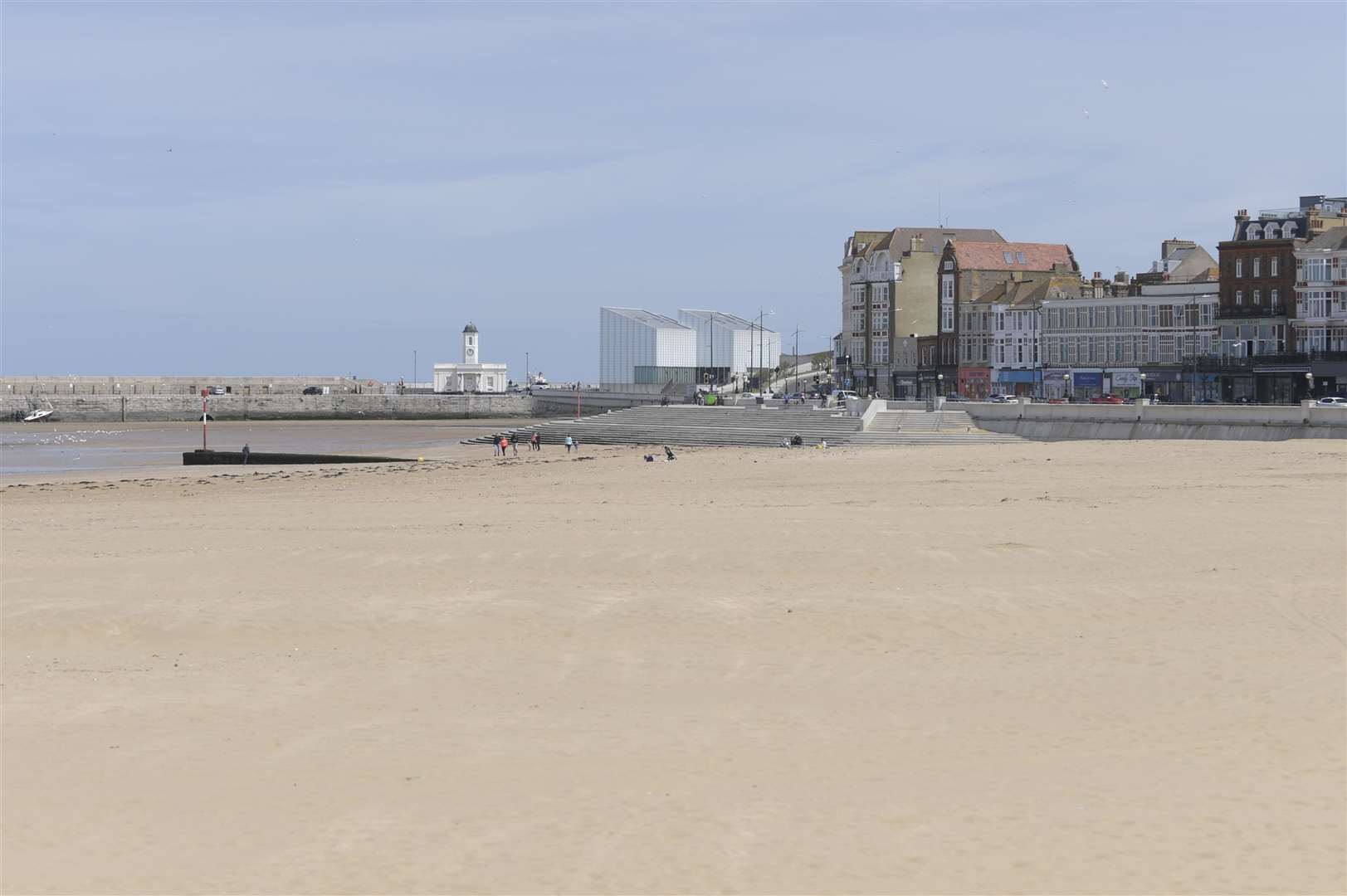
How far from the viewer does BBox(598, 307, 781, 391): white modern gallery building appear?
114 meters

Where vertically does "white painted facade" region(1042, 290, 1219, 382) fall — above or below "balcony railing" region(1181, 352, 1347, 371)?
above

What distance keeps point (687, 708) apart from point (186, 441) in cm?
6574

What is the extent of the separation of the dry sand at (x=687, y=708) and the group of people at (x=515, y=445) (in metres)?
30.9

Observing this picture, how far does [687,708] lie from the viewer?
1171cm

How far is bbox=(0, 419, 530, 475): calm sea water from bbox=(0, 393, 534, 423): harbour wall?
5.20 metres

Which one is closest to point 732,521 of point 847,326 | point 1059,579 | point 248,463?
point 1059,579

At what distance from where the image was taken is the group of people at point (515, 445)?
54.1 m

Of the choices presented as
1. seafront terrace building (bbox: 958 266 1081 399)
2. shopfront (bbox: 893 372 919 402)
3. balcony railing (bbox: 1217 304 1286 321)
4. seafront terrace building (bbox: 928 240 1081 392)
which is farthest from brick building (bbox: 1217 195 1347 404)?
shopfront (bbox: 893 372 919 402)

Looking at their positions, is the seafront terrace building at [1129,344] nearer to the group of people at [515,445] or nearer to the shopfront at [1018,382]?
the shopfront at [1018,382]

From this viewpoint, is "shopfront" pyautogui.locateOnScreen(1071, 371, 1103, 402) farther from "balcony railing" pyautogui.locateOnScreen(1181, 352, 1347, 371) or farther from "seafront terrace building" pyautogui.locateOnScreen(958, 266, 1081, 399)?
"balcony railing" pyautogui.locateOnScreen(1181, 352, 1347, 371)

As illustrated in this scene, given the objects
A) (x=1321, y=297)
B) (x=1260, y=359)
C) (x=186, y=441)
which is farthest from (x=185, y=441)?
(x=1321, y=297)

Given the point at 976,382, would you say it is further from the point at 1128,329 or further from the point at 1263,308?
the point at 1263,308

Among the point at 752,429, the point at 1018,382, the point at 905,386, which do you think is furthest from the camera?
the point at 905,386

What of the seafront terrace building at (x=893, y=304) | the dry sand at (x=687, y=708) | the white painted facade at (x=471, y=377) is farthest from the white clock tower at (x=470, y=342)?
the dry sand at (x=687, y=708)
